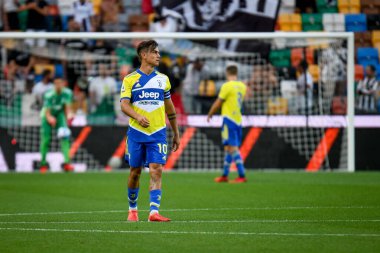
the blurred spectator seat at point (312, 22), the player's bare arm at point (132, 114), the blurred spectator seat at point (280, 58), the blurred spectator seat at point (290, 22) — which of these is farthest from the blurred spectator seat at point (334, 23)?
the player's bare arm at point (132, 114)

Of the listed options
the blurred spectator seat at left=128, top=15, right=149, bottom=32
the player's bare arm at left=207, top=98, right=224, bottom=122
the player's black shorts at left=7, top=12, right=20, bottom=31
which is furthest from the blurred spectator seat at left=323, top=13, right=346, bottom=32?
the player's bare arm at left=207, top=98, right=224, bottom=122

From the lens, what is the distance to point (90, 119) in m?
22.6

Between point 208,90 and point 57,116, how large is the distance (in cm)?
384

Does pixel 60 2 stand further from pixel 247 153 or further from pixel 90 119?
pixel 247 153

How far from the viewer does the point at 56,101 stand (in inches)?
835

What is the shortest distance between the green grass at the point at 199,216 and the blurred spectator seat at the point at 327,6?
8.64 metres

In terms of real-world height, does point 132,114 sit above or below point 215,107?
above

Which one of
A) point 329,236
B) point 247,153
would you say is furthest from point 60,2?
point 329,236

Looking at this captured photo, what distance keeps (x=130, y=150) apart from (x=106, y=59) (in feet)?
42.9

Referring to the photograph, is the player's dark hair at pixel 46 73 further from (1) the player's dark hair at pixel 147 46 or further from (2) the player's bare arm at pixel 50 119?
(1) the player's dark hair at pixel 147 46

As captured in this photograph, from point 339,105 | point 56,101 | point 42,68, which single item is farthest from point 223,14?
point 56,101

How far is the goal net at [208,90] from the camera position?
22109 mm

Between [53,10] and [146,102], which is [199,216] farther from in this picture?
[53,10]

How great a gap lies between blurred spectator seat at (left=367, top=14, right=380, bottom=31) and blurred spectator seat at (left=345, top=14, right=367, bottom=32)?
117mm
